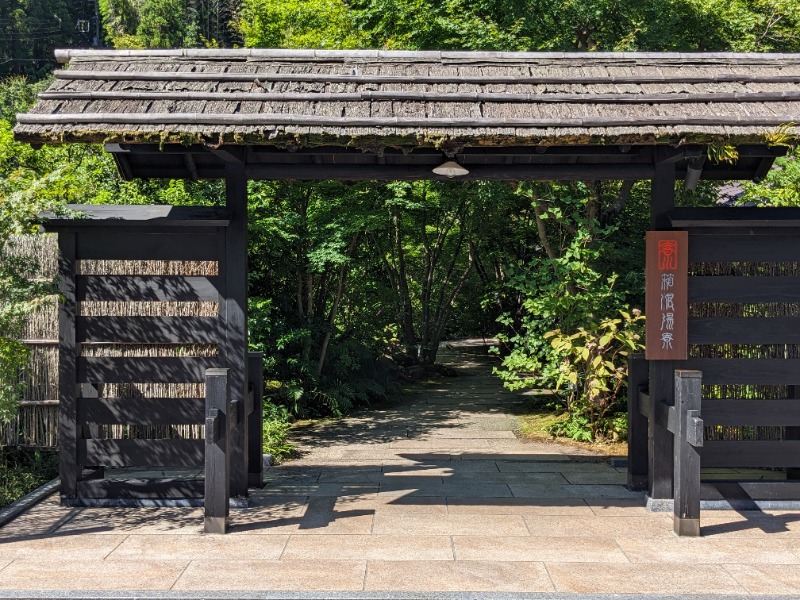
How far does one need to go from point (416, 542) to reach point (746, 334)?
10.8 feet

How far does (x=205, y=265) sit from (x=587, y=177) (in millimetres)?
3411

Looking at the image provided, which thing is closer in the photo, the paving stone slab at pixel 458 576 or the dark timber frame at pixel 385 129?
the paving stone slab at pixel 458 576

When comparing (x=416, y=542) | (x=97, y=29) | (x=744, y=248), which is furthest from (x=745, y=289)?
(x=97, y=29)

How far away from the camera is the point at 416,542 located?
538cm

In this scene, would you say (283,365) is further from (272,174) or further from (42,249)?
(272,174)

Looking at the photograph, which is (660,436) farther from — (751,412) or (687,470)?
(751,412)

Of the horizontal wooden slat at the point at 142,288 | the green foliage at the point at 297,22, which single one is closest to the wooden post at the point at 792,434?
the horizontal wooden slat at the point at 142,288

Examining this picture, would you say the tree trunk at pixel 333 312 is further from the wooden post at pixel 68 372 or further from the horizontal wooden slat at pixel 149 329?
the wooden post at pixel 68 372

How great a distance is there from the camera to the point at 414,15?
11898 mm

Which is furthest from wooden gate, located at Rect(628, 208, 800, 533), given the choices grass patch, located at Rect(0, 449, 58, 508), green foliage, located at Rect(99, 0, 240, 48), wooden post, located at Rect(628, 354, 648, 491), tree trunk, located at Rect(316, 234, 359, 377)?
green foliage, located at Rect(99, 0, 240, 48)

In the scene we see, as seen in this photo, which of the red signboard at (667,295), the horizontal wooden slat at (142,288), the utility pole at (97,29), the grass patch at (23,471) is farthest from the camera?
the utility pole at (97,29)

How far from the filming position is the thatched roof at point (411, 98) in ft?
18.0

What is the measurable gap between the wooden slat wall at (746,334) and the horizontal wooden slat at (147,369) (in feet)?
13.6

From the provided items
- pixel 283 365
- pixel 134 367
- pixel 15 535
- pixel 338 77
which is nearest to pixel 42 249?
pixel 134 367
